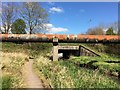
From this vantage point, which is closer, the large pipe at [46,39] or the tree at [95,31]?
the large pipe at [46,39]

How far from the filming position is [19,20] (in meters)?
41.5

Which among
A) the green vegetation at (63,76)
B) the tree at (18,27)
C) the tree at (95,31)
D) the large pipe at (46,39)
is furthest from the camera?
the tree at (95,31)

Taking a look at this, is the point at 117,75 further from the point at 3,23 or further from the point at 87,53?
the point at 3,23

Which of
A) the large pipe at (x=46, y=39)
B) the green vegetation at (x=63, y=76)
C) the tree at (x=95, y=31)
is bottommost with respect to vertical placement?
the green vegetation at (x=63, y=76)

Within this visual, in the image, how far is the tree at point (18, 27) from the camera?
40781mm

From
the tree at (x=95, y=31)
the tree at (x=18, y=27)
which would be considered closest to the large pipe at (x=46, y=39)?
the tree at (x=18, y=27)

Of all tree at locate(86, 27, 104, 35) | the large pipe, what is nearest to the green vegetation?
the large pipe

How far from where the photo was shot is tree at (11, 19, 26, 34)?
1606 inches

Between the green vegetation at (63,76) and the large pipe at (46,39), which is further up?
the large pipe at (46,39)

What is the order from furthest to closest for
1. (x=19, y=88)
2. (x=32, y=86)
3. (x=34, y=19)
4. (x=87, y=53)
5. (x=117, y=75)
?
(x=34, y=19) → (x=87, y=53) → (x=117, y=75) → (x=32, y=86) → (x=19, y=88)

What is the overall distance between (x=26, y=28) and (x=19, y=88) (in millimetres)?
33844

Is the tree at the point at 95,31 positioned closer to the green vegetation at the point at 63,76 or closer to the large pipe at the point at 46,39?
the large pipe at the point at 46,39

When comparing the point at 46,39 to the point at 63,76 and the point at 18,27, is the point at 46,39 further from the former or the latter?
the point at 18,27

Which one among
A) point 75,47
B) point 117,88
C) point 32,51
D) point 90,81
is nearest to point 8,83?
point 90,81
